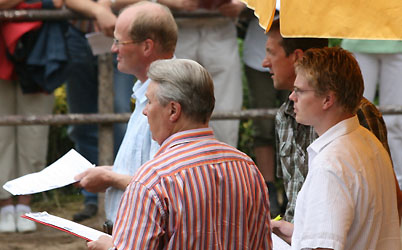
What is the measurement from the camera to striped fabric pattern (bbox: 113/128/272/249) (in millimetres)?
2887

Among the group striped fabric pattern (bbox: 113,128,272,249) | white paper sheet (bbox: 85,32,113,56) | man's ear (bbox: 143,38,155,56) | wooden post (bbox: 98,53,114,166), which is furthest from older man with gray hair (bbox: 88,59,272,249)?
wooden post (bbox: 98,53,114,166)

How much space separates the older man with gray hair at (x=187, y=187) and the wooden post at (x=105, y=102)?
338 centimetres

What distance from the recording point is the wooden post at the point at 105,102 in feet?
21.6

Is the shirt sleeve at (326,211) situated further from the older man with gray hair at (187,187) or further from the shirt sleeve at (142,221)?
the shirt sleeve at (142,221)

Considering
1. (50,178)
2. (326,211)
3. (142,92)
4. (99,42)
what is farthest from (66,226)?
(99,42)

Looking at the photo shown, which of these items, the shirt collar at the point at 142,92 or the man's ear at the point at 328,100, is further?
the shirt collar at the point at 142,92

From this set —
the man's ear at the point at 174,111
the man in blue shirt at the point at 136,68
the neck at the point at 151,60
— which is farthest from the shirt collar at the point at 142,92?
the man's ear at the point at 174,111

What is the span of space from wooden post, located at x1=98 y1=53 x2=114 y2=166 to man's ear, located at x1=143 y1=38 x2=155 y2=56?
7.85 feet

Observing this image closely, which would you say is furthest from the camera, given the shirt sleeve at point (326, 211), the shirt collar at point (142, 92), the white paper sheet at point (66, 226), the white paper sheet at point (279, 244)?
the shirt collar at point (142, 92)

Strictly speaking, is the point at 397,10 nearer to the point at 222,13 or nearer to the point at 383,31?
the point at 383,31

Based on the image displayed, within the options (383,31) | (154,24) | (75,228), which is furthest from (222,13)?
(383,31)

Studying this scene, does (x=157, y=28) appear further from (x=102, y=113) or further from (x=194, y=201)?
(x=102, y=113)

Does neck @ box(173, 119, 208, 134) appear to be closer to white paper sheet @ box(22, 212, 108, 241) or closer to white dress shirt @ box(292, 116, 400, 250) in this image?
white dress shirt @ box(292, 116, 400, 250)

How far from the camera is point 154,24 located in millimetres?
4238
